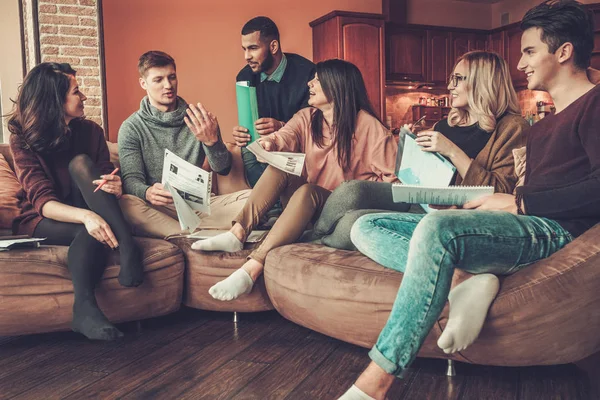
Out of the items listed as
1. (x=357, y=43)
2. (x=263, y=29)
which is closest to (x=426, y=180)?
(x=263, y=29)

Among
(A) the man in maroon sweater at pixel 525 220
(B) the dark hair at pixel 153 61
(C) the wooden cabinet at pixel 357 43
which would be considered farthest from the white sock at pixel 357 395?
(C) the wooden cabinet at pixel 357 43

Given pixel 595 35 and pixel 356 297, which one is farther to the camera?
pixel 595 35

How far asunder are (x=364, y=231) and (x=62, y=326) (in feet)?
3.80

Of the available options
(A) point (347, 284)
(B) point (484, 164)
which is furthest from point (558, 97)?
(A) point (347, 284)

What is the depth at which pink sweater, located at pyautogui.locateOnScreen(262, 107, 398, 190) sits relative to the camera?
261 cm

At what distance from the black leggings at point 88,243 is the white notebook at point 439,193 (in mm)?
1052

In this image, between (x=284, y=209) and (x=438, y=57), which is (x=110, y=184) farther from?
(x=438, y=57)

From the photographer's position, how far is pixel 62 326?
217 cm

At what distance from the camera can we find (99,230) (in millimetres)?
2207

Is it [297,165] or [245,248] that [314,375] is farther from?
[297,165]

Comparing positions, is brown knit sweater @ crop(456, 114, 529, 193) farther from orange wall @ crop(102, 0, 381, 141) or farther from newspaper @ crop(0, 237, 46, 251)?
orange wall @ crop(102, 0, 381, 141)

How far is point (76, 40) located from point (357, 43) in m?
3.32

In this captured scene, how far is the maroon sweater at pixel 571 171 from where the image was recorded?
1.49m

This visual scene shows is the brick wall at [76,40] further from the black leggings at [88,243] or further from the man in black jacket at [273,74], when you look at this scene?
the black leggings at [88,243]
